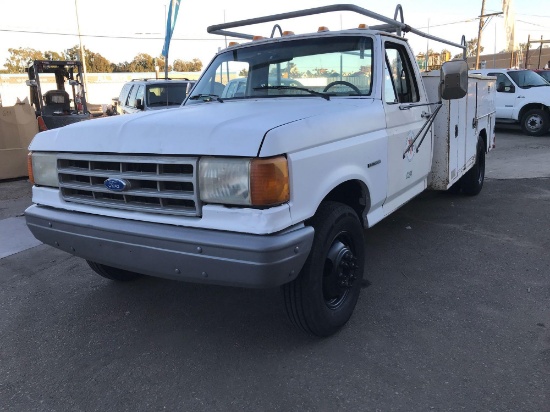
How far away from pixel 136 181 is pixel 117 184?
12 cm

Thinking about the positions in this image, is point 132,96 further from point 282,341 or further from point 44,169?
point 282,341

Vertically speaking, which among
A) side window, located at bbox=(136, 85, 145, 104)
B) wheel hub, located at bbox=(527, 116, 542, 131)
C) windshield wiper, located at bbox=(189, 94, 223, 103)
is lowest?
wheel hub, located at bbox=(527, 116, 542, 131)

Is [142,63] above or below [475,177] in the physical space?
above

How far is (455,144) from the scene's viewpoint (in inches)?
195

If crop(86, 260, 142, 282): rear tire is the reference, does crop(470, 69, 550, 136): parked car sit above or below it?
above

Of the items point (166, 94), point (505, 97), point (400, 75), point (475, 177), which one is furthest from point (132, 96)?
point (505, 97)

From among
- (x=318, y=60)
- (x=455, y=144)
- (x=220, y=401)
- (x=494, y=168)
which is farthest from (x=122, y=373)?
(x=494, y=168)

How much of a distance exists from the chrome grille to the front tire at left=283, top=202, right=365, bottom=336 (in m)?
0.73

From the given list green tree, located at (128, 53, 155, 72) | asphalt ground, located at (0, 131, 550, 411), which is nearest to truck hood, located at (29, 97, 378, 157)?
asphalt ground, located at (0, 131, 550, 411)

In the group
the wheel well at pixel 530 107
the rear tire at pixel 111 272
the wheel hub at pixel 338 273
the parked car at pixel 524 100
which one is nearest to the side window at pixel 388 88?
the wheel hub at pixel 338 273

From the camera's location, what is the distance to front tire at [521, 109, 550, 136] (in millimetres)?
13422

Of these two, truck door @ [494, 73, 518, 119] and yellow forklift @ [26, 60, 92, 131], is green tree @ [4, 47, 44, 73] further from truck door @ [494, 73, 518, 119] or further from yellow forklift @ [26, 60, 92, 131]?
truck door @ [494, 73, 518, 119]

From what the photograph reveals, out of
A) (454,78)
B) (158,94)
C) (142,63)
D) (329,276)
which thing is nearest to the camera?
(329,276)

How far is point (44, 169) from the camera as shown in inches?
123
